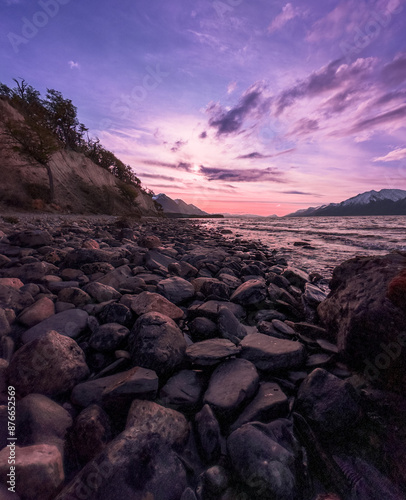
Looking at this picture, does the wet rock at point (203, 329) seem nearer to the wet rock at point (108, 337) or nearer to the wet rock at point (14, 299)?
the wet rock at point (108, 337)

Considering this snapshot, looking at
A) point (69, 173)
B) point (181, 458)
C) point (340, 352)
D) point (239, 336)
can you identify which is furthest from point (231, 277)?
point (69, 173)

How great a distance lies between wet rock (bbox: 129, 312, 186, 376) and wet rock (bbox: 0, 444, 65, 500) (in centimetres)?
78

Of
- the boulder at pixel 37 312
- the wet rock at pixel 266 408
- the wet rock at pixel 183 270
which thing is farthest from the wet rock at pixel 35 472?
the wet rock at pixel 183 270

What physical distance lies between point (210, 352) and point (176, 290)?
152 centimetres

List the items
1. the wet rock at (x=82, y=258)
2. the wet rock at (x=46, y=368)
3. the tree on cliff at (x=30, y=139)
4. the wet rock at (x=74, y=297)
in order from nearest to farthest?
1. the wet rock at (x=46, y=368)
2. the wet rock at (x=74, y=297)
3. the wet rock at (x=82, y=258)
4. the tree on cliff at (x=30, y=139)

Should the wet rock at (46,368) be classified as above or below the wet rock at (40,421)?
above

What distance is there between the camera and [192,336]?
104 inches

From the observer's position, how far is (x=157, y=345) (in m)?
1.99

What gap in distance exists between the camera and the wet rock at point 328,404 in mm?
1526

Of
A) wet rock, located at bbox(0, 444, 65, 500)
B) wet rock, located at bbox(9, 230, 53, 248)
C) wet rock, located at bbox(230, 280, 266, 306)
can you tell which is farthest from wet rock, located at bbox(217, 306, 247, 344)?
wet rock, located at bbox(9, 230, 53, 248)

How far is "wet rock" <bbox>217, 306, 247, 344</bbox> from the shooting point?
2.50 meters

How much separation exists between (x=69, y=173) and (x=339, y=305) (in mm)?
34011

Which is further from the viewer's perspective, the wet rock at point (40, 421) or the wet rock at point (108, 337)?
the wet rock at point (108, 337)

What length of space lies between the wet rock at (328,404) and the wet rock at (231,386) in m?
0.37
